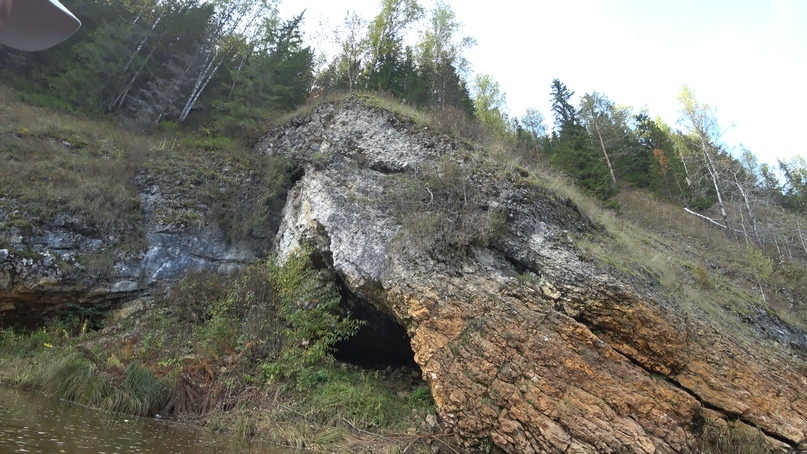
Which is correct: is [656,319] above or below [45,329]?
above

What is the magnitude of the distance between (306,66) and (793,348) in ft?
72.8

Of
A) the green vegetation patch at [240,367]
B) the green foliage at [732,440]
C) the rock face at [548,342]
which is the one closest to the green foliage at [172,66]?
the green vegetation patch at [240,367]

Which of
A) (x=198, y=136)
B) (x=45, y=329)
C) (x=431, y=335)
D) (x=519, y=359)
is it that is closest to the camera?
(x=519, y=359)

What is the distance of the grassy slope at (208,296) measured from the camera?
8297mm

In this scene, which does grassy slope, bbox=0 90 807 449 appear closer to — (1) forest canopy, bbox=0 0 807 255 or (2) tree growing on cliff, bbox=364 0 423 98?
(1) forest canopy, bbox=0 0 807 255

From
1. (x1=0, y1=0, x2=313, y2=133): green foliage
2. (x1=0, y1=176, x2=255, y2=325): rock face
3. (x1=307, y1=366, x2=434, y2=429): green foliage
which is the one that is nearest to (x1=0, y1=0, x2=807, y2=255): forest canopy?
(x1=0, y1=0, x2=313, y2=133): green foliage

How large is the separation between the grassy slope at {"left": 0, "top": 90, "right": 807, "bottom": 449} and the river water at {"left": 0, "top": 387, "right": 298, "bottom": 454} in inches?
26.2

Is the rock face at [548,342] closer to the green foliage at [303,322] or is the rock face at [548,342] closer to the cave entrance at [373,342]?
the green foliage at [303,322]

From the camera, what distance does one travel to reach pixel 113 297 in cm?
1174

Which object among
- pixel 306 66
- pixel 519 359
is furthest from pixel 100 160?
pixel 519 359

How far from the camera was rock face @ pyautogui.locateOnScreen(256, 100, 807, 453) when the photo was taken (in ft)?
22.7

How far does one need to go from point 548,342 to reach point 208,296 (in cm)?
942

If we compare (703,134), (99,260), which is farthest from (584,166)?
(99,260)

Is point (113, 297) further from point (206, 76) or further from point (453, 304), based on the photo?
point (206, 76)
